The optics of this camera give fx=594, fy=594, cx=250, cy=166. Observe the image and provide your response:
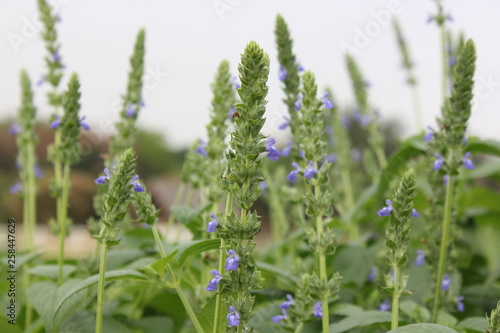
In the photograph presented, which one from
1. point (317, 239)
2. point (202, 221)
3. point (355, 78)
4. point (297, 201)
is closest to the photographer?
point (317, 239)

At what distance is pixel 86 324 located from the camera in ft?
7.20

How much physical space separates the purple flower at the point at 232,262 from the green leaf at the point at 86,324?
793 millimetres

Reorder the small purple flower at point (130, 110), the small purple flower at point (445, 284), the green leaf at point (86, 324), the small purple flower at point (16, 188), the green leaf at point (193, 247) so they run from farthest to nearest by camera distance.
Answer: the small purple flower at point (16, 188)
the small purple flower at point (130, 110)
the small purple flower at point (445, 284)
the green leaf at point (86, 324)
the green leaf at point (193, 247)

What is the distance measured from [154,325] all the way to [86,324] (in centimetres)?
32

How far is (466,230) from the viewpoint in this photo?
3.97m

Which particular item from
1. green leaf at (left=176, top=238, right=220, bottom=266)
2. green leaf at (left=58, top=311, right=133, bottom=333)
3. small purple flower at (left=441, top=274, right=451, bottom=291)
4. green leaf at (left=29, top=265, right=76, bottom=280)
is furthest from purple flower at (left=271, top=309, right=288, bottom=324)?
green leaf at (left=29, top=265, right=76, bottom=280)

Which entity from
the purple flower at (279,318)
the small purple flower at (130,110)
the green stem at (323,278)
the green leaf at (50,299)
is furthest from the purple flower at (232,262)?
the small purple flower at (130,110)

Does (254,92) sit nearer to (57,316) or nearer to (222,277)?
(222,277)

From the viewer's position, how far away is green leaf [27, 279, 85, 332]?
1.96 meters

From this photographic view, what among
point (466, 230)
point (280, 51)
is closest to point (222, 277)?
point (280, 51)

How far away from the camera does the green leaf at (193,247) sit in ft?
5.98

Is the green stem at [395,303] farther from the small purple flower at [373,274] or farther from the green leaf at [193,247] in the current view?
the small purple flower at [373,274]

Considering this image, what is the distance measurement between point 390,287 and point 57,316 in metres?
1.06

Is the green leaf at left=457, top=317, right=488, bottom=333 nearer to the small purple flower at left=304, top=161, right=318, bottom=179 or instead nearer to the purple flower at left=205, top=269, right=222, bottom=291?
the small purple flower at left=304, top=161, right=318, bottom=179
